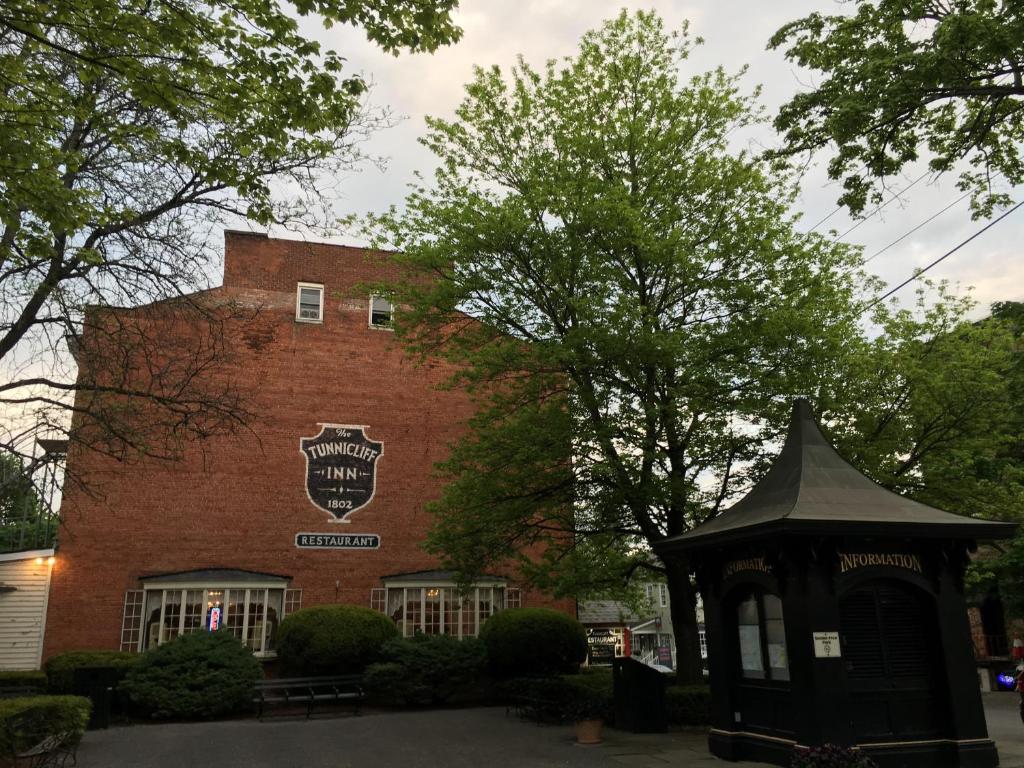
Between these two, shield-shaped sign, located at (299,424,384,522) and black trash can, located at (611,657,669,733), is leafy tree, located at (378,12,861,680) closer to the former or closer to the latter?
black trash can, located at (611,657,669,733)

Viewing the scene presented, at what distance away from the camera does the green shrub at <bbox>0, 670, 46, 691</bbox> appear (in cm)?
1958

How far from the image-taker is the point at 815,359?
15.6m

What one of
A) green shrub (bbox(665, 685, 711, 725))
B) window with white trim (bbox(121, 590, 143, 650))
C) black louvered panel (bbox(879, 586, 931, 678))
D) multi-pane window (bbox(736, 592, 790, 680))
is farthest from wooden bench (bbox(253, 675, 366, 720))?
black louvered panel (bbox(879, 586, 931, 678))

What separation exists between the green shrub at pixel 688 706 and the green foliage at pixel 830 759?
6008 millimetres

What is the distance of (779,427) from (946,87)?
7568 mm

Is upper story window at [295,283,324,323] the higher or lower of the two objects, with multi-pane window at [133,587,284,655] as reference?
higher

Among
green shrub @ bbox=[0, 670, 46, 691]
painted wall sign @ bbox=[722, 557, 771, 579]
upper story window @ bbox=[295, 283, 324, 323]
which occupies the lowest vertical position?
green shrub @ bbox=[0, 670, 46, 691]

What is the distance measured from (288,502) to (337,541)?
6.37ft

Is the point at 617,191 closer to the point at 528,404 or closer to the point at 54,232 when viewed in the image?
the point at 528,404

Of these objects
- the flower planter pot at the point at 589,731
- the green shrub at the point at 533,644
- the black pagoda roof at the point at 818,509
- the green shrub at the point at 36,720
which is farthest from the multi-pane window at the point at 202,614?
the black pagoda roof at the point at 818,509

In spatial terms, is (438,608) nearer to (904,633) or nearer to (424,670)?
(424,670)

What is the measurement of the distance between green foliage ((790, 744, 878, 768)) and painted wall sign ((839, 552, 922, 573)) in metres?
2.41

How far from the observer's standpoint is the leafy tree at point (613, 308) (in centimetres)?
1546

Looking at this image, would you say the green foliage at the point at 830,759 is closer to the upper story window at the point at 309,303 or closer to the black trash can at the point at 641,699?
the black trash can at the point at 641,699
